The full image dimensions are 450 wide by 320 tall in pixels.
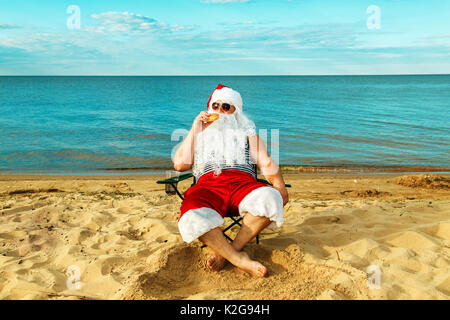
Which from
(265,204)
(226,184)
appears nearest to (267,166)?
(226,184)

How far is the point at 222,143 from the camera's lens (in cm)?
343

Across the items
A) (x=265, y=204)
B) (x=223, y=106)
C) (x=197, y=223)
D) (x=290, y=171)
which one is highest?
(x=223, y=106)

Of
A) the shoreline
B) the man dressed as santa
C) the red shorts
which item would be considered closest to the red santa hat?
the man dressed as santa

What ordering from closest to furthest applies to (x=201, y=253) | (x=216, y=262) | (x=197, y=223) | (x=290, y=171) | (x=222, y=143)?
(x=197, y=223) → (x=216, y=262) → (x=201, y=253) → (x=222, y=143) → (x=290, y=171)

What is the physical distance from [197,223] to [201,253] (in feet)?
2.09

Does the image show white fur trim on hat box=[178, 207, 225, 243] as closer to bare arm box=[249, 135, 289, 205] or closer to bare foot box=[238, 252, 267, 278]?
bare foot box=[238, 252, 267, 278]

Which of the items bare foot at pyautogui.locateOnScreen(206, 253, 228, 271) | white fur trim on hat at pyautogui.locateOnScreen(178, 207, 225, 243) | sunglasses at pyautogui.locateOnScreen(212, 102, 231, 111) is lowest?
bare foot at pyautogui.locateOnScreen(206, 253, 228, 271)

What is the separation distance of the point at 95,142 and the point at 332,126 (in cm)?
1036

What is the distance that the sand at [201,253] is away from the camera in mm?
2635

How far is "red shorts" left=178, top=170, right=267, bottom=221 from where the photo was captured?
9.74ft

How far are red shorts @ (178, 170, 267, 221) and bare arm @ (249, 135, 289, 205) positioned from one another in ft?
0.54

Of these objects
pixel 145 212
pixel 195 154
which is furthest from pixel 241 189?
pixel 145 212

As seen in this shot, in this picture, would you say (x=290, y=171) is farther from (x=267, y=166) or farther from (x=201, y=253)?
(x=201, y=253)

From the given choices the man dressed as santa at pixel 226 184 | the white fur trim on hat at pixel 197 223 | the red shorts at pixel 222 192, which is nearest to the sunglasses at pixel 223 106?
the man dressed as santa at pixel 226 184
